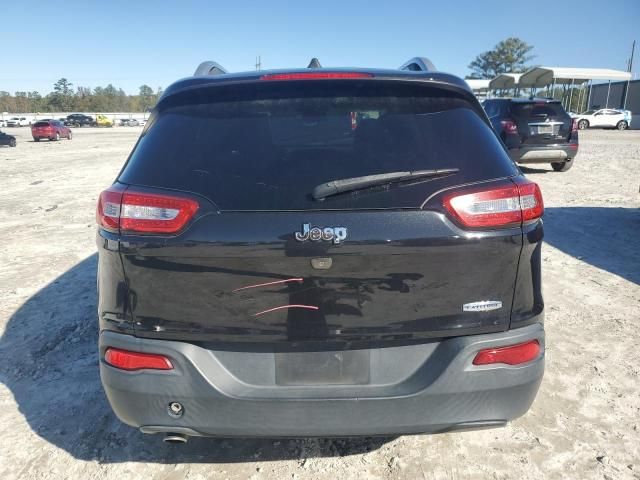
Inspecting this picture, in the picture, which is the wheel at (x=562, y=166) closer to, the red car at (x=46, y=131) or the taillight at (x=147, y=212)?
the taillight at (x=147, y=212)

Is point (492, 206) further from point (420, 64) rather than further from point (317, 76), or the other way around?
point (420, 64)

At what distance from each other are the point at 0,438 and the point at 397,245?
98.0 inches

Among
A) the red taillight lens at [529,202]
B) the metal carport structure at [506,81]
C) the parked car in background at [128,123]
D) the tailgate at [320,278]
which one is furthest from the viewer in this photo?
the parked car in background at [128,123]

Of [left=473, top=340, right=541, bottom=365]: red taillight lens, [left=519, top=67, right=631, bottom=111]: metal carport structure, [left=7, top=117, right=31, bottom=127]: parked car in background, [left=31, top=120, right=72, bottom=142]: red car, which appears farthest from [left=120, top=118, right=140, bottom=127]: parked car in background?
[left=473, top=340, right=541, bottom=365]: red taillight lens

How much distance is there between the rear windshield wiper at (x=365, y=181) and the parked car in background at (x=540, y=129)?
10.5m

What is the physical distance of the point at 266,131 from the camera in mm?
1979

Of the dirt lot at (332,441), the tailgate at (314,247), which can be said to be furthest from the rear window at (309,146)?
the dirt lot at (332,441)

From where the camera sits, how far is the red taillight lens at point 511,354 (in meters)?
1.84

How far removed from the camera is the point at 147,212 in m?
1.81

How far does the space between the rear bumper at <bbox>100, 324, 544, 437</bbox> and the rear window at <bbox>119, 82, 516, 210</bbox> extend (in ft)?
2.02

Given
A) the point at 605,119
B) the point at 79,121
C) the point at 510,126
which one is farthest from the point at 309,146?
A: the point at 79,121

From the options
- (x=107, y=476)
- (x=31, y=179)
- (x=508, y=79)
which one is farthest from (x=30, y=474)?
(x=508, y=79)

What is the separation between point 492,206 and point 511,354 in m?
0.62

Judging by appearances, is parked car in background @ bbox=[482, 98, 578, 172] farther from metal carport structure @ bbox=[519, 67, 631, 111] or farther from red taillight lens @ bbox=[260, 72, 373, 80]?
metal carport structure @ bbox=[519, 67, 631, 111]
